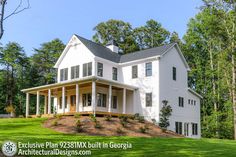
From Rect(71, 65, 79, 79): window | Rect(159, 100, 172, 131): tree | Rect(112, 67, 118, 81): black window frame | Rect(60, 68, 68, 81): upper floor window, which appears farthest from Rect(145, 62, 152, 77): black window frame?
Rect(60, 68, 68, 81): upper floor window

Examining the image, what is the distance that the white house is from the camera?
1126 inches

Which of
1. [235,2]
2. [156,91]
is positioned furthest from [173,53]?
[235,2]

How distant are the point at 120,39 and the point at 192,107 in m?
23.0

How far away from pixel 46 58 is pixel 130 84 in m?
27.7

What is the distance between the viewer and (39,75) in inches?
2101

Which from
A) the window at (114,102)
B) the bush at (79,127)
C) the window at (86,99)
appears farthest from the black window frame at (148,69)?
the bush at (79,127)

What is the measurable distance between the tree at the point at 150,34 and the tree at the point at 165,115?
24.8 meters

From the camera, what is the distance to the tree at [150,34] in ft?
170

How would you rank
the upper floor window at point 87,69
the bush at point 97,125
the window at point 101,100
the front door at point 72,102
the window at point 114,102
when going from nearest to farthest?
the bush at point 97,125, the window at point 101,100, the upper floor window at point 87,69, the window at point 114,102, the front door at point 72,102

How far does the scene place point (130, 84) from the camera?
100 ft

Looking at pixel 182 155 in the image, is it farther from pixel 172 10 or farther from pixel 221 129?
pixel 221 129

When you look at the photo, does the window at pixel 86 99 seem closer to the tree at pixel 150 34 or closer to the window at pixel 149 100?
the window at pixel 149 100

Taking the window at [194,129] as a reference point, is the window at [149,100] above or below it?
above

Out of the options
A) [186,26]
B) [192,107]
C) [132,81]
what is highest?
[186,26]
